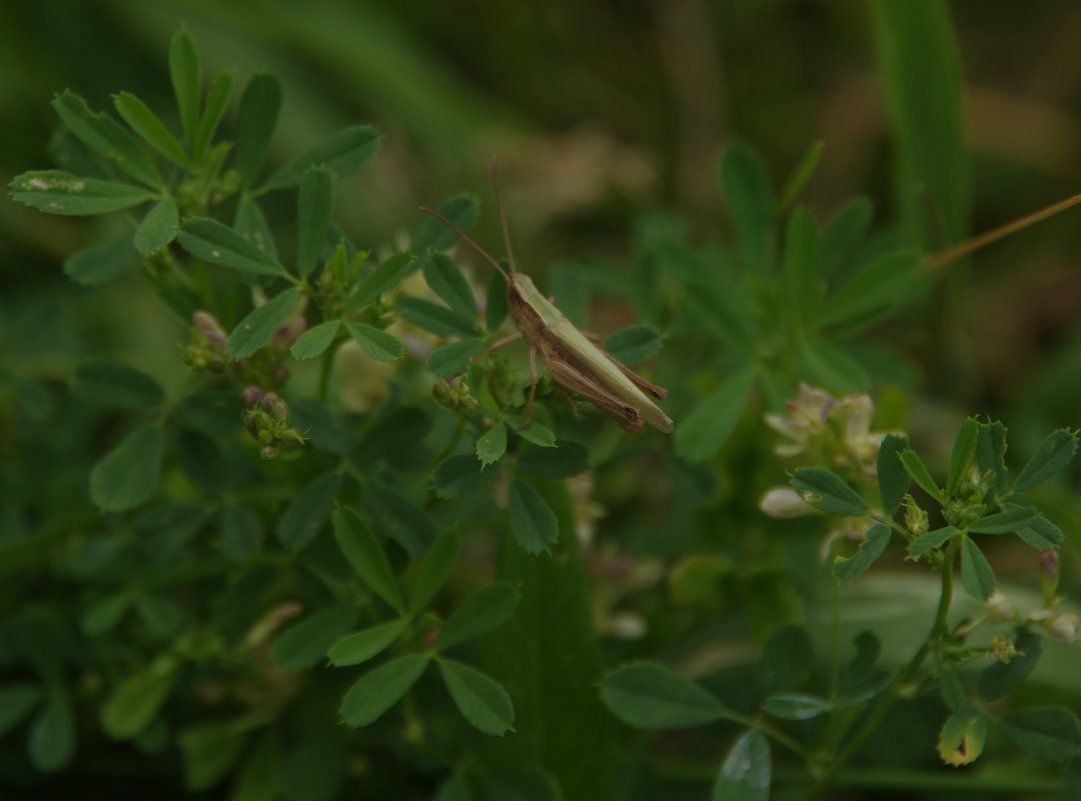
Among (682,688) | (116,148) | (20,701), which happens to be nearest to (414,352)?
(116,148)

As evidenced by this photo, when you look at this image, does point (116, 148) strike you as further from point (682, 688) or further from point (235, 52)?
point (235, 52)

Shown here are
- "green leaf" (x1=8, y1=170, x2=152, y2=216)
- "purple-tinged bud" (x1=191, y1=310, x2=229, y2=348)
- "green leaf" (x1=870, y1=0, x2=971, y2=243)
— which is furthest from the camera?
"green leaf" (x1=870, y1=0, x2=971, y2=243)

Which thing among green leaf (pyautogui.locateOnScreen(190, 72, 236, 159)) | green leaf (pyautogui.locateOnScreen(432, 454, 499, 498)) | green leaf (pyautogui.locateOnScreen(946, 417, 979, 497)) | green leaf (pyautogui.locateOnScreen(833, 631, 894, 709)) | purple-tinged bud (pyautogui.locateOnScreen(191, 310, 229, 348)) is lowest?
green leaf (pyautogui.locateOnScreen(833, 631, 894, 709))

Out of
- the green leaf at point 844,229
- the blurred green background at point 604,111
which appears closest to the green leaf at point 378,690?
the green leaf at point 844,229

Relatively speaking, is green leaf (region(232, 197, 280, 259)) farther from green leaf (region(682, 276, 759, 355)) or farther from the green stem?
the green stem

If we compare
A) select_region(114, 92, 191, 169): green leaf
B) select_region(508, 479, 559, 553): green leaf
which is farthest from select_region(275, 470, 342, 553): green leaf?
select_region(114, 92, 191, 169): green leaf

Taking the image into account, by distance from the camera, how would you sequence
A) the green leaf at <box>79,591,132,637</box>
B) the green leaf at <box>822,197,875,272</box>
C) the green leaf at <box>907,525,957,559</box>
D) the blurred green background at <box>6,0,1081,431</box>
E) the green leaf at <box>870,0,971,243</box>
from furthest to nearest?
the blurred green background at <box>6,0,1081,431</box>
the green leaf at <box>870,0,971,243</box>
the green leaf at <box>822,197,875,272</box>
the green leaf at <box>79,591,132,637</box>
the green leaf at <box>907,525,957,559</box>

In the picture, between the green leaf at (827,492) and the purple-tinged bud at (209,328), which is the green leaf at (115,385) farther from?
the green leaf at (827,492)
